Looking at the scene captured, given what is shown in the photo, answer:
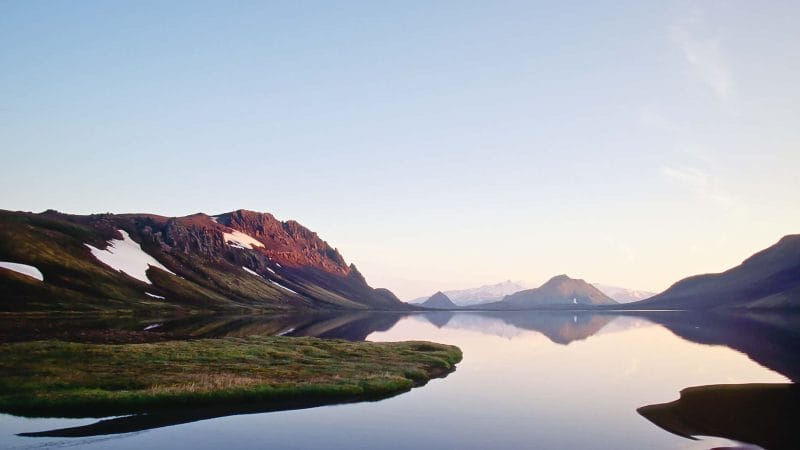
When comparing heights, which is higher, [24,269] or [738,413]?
[24,269]

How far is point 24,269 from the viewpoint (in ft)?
481

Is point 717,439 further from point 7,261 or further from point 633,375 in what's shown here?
point 7,261

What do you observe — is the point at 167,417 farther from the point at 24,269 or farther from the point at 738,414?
the point at 24,269

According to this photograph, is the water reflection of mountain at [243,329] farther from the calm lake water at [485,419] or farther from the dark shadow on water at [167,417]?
the dark shadow on water at [167,417]

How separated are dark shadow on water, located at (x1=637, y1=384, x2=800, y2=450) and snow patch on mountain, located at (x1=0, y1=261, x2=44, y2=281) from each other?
159288 millimetres

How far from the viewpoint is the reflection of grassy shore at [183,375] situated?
127 ft

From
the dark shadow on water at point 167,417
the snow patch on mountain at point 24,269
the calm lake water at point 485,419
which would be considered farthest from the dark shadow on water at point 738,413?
the snow patch on mountain at point 24,269

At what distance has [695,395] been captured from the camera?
49.3 m

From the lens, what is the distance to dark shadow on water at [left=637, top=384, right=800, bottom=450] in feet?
114

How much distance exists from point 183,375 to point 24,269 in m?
132

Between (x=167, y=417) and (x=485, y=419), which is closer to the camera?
(x=167, y=417)

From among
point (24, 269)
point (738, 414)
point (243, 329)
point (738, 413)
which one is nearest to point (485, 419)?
point (738, 414)

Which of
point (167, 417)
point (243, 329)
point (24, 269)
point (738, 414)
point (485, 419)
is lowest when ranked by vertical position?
point (738, 414)

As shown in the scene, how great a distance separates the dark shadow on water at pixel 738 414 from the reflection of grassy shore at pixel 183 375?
2418 centimetres
